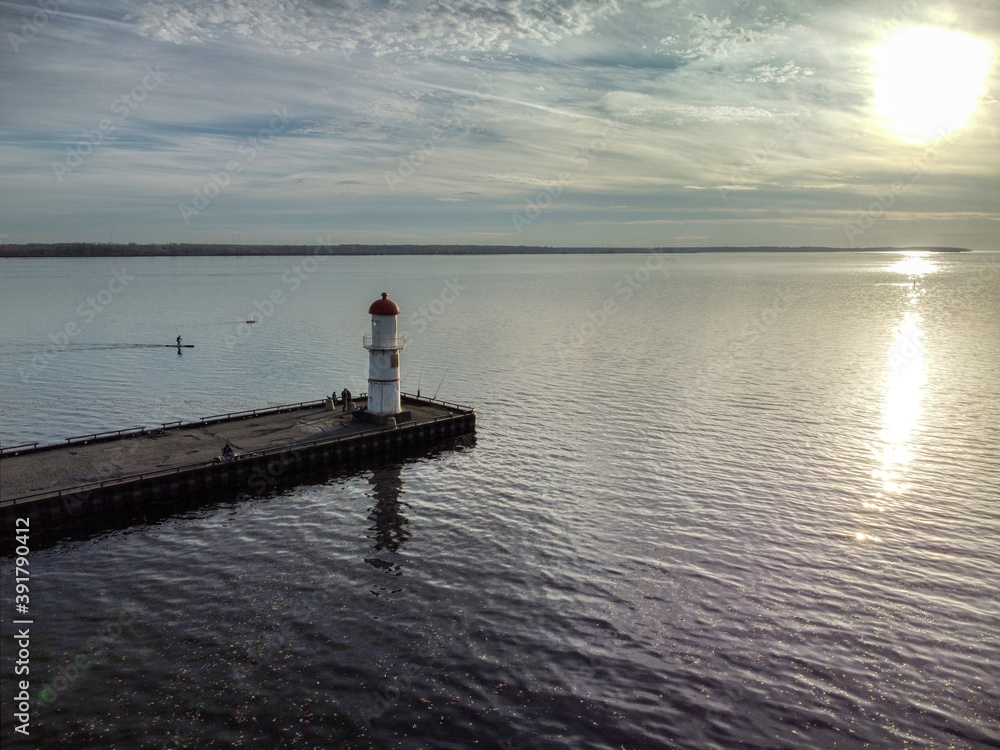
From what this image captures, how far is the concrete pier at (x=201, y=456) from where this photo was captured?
31.8 metres

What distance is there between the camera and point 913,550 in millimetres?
28641

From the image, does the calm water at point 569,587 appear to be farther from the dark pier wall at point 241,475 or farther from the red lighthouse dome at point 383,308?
the red lighthouse dome at point 383,308

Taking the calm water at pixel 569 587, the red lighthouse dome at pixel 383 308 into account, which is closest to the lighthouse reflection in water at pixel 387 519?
the calm water at pixel 569 587

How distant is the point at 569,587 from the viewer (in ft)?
84.8

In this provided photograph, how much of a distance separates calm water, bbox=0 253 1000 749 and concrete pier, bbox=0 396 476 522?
2194mm

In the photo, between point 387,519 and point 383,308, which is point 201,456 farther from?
point 383,308

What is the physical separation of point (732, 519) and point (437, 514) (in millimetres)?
14502

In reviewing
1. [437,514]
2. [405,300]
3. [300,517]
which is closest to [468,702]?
[437,514]

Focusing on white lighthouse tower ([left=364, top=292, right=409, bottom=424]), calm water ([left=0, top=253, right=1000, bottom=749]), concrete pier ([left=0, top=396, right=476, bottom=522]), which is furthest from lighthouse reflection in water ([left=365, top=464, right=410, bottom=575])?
white lighthouse tower ([left=364, top=292, right=409, bottom=424])

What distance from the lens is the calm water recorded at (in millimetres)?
18734

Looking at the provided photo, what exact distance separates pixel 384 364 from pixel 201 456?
1309 cm

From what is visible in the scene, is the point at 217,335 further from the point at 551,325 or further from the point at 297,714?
the point at 297,714

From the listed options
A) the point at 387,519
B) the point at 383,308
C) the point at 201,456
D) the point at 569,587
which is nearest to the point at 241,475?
the point at 201,456

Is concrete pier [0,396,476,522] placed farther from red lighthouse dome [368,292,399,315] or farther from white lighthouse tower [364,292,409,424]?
red lighthouse dome [368,292,399,315]
